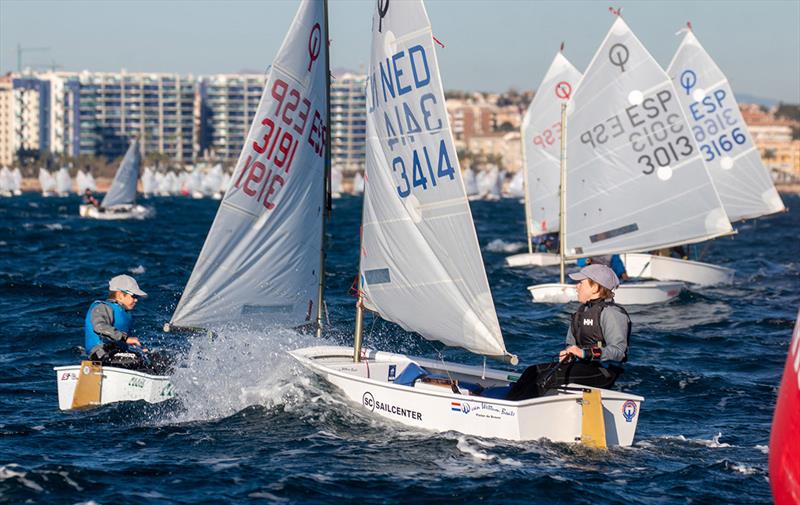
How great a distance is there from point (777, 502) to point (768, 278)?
30.2m

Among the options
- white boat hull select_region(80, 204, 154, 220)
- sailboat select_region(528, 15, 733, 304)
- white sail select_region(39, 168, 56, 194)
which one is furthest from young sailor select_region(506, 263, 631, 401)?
white sail select_region(39, 168, 56, 194)

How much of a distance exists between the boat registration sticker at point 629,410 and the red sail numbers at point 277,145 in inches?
191

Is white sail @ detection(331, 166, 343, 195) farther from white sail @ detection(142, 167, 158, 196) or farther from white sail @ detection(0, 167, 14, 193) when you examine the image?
white sail @ detection(0, 167, 14, 193)

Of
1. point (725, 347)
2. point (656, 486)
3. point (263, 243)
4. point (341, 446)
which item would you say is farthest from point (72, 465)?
point (725, 347)

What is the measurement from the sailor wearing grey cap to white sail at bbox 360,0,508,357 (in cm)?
276

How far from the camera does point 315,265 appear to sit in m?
14.5

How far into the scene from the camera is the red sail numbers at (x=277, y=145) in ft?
45.0

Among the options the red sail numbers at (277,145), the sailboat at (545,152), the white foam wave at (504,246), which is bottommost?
the red sail numbers at (277,145)

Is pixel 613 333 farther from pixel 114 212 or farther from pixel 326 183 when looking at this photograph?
pixel 114 212

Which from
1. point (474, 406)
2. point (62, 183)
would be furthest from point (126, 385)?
point (62, 183)

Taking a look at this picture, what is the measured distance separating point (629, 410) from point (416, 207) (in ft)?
10.8

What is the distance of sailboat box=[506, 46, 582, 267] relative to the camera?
115 ft

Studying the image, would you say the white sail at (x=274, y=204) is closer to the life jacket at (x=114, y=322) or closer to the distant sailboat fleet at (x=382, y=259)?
the distant sailboat fleet at (x=382, y=259)

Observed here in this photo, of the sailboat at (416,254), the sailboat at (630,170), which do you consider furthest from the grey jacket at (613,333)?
the sailboat at (630,170)
